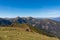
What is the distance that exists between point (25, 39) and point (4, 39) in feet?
16.9

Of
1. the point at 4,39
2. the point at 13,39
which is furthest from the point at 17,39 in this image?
the point at 4,39

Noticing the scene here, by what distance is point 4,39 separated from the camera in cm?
2822

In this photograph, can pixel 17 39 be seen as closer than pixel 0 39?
No

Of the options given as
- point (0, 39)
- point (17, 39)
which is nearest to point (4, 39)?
point (0, 39)

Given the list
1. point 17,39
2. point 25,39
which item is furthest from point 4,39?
point 25,39

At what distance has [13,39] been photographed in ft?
95.4

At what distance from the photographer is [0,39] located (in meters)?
27.3

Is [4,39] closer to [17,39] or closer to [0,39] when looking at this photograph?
[0,39]

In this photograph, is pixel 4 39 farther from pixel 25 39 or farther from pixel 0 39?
pixel 25 39

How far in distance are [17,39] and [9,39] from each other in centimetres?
195

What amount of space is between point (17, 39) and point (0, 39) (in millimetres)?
4165

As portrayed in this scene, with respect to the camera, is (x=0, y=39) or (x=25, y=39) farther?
(x=25, y=39)

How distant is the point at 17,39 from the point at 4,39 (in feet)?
10.2

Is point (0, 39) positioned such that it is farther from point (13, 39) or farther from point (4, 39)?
point (13, 39)
